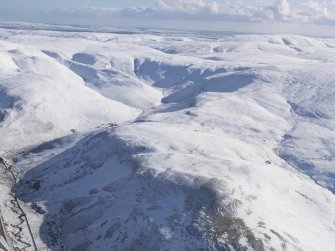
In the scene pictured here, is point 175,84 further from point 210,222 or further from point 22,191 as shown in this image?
point 210,222

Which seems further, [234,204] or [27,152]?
[27,152]

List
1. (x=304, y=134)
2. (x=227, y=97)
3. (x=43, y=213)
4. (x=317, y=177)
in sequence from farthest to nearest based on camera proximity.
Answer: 1. (x=227, y=97)
2. (x=304, y=134)
3. (x=317, y=177)
4. (x=43, y=213)

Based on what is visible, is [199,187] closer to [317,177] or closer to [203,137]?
[203,137]

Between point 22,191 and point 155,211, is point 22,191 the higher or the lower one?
the lower one

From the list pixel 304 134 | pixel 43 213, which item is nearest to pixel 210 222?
pixel 43 213

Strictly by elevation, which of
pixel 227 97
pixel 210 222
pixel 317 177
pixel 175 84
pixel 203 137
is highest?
pixel 210 222

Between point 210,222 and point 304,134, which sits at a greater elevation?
point 210,222

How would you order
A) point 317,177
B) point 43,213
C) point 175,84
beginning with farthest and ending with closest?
point 175,84 < point 317,177 < point 43,213

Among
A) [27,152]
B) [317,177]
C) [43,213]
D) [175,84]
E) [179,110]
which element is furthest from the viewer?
[175,84]

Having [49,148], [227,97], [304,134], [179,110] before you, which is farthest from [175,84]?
[49,148]
